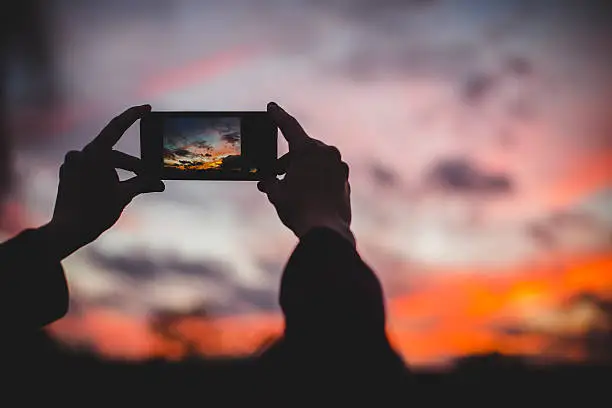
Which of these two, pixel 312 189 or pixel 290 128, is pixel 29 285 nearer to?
pixel 312 189

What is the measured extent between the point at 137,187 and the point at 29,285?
116cm

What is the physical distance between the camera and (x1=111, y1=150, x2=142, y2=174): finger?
262cm

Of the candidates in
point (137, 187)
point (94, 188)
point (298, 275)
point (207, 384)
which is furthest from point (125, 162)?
Answer: point (207, 384)

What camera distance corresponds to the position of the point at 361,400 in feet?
4.02

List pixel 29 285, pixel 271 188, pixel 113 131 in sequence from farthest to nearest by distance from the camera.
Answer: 1. pixel 113 131
2. pixel 271 188
3. pixel 29 285

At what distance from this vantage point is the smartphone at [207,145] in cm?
293

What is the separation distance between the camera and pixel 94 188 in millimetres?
2445

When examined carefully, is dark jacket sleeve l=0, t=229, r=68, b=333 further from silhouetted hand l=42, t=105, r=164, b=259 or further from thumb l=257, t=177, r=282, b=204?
thumb l=257, t=177, r=282, b=204

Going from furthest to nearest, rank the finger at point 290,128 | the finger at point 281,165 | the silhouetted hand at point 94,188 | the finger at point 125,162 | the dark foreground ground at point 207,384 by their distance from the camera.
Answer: the dark foreground ground at point 207,384 < the finger at point 281,165 < the finger at point 125,162 < the finger at point 290,128 < the silhouetted hand at point 94,188

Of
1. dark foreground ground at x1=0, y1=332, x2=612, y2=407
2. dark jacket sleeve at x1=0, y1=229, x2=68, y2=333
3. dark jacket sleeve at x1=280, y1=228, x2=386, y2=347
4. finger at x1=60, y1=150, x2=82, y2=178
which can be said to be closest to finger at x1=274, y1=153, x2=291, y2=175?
finger at x1=60, y1=150, x2=82, y2=178

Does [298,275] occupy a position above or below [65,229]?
below

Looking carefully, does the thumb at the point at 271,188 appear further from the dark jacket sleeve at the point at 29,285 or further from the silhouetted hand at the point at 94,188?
the dark jacket sleeve at the point at 29,285

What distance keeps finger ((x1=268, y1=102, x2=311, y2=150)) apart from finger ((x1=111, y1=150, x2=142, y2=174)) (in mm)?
748

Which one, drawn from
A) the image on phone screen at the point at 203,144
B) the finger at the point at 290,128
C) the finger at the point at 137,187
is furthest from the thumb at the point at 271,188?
the finger at the point at 137,187
